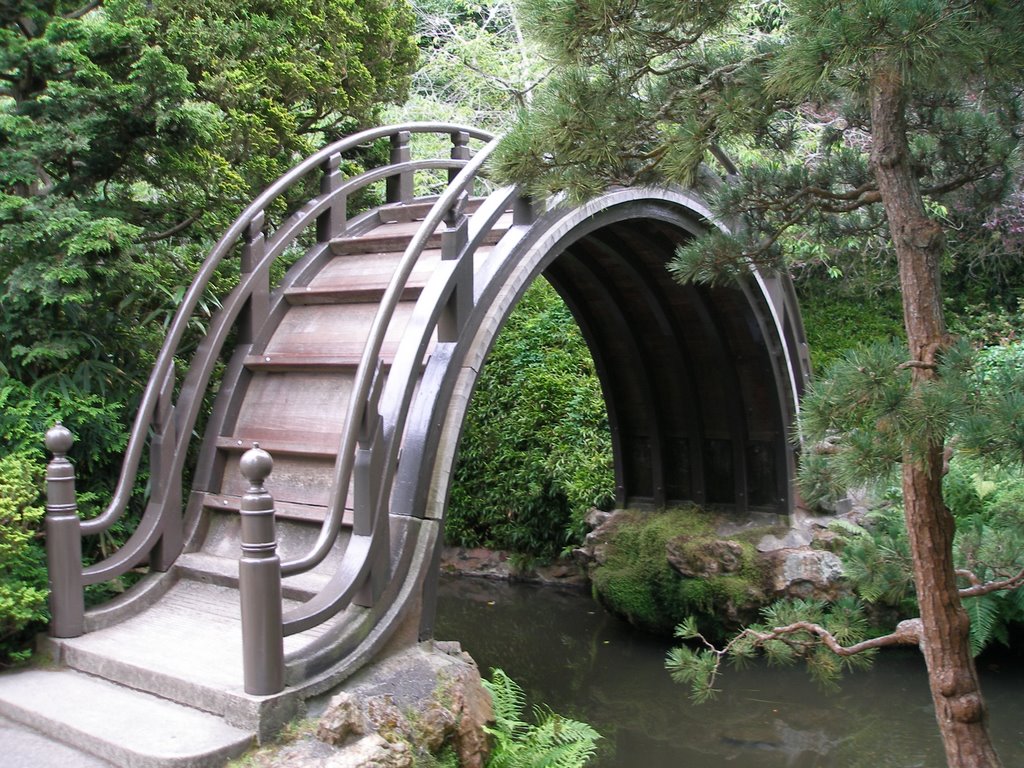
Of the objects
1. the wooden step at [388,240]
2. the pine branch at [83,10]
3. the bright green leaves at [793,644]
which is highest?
the pine branch at [83,10]

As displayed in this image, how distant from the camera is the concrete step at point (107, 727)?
2988 millimetres

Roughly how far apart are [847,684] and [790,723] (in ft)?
3.31

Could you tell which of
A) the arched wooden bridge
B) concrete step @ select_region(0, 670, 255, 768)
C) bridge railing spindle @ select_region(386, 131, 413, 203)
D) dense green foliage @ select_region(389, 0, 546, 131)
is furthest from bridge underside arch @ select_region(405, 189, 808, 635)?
dense green foliage @ select_region(389, 0, 546, 131)

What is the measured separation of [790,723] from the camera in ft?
20.4

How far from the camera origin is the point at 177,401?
4.61 metres

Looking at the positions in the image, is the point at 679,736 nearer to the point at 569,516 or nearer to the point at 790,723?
the point at 790,723

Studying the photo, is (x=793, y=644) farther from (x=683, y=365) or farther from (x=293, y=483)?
(x=683, y=365)

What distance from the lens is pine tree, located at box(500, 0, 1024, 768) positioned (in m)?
2.86

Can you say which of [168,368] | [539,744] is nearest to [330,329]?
[168,368]

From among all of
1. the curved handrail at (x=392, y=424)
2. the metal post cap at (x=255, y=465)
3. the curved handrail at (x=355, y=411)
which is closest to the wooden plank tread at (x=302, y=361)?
the curved handrail at (x=392, y=424)

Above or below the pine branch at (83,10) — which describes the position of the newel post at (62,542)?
below

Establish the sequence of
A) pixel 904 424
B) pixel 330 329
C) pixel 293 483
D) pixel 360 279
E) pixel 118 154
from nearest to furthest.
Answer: pixel 904 424, pixel 293 483, pixel 118 154, pixel 330 329, pixel 360 279

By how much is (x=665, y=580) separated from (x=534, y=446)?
9.32 feet

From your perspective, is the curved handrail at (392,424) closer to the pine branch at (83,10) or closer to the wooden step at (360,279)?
the wooden step at (360,279)
